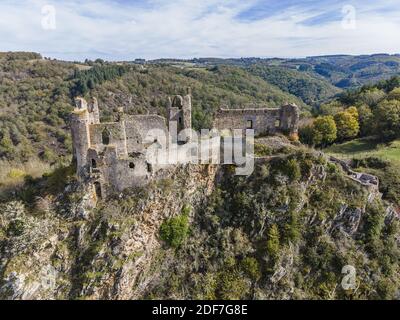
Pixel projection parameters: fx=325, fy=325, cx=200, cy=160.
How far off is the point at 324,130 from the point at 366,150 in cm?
543

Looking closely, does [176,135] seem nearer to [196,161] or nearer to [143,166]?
[196,161]

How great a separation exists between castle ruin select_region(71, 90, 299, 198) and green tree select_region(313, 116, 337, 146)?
20069 millimetres

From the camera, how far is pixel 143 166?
2175cm

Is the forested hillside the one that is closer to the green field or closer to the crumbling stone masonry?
the green field

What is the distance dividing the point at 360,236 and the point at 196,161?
13035 mm

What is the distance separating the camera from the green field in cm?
3445

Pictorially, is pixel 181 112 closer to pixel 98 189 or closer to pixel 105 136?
pixel 105 136

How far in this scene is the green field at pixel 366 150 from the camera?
113 ft

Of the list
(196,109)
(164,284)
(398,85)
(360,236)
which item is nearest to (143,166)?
(164,284)

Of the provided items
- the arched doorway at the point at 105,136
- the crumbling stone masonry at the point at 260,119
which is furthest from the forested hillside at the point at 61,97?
the arched doorway at the point at 105,136

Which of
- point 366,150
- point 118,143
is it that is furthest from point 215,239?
point 366,150

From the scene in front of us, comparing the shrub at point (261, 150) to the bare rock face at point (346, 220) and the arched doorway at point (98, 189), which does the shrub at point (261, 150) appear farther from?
the arched doorway at point (98, 189)

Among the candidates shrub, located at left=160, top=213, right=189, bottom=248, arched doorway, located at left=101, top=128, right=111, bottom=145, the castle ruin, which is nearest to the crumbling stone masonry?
the castle ruin

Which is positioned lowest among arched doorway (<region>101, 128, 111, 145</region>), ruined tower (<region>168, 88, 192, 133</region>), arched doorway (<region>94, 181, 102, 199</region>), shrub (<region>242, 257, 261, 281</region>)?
shrub (<region>242, 257, 261, 281</region>)
